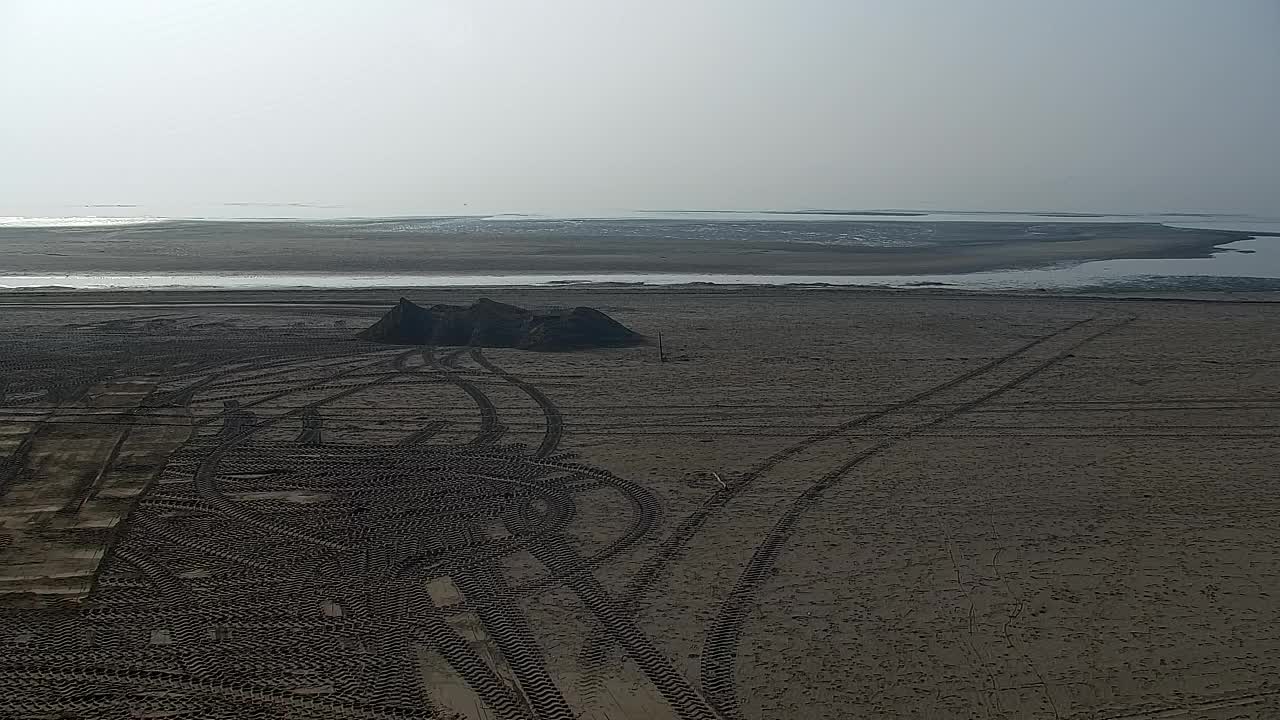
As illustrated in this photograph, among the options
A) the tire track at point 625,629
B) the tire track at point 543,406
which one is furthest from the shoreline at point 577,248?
the tire track at point 625,629

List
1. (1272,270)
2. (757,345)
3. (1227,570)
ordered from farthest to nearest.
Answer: (1272,270) → (757,345) → (1227,570)

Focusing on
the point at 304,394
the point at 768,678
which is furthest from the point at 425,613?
the point at 304,394

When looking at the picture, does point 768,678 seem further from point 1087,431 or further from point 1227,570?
point 1087,431

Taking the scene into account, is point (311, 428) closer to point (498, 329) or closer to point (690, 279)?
point (498, 329)

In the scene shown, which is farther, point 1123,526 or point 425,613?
Answer: point 1123,526

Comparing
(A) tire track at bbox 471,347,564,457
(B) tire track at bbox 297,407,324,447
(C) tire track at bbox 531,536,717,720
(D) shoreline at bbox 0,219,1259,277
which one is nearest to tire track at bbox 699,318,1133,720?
(C) tire track at bbox 531,536,717,720

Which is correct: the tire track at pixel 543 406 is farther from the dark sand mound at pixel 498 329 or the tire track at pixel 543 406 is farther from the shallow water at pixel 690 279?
the shallow water at pixel 690 279

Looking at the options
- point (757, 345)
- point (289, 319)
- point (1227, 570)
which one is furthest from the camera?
point (289, 319)

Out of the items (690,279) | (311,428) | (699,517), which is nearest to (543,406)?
(311,428)
